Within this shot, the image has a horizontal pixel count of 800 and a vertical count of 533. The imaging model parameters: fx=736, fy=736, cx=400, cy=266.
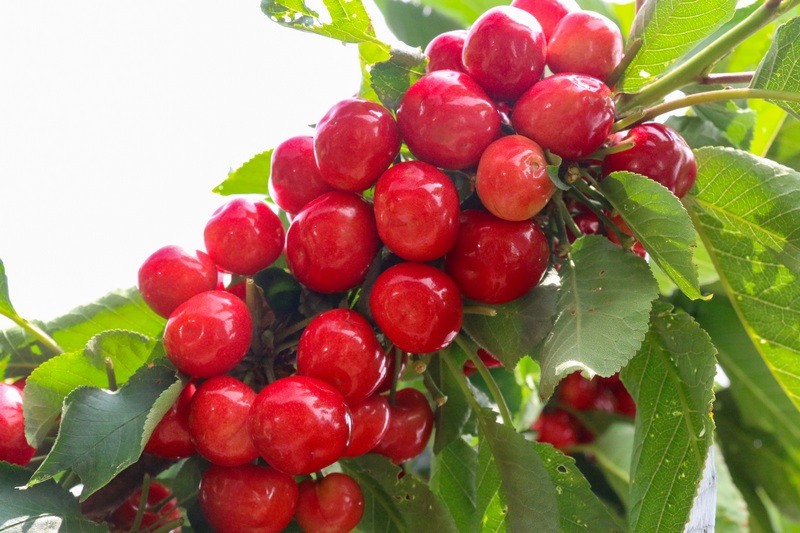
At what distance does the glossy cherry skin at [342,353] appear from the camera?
507 mm

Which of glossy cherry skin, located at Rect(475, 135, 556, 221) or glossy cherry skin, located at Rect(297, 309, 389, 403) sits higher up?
glossy cherry skin, located at Rect(475, 135, 556, 221)

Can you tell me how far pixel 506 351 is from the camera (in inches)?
21.7

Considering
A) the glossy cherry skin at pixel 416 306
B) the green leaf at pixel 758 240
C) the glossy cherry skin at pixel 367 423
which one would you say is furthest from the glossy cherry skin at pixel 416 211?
the green leaf at pixel 758 240

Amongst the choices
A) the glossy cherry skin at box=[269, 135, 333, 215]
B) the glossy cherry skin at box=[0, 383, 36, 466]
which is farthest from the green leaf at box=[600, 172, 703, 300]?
the glossy cherry skin at box=[0, 383, 36, 466]

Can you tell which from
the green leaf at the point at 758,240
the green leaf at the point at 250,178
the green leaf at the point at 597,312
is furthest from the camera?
the green leaf at the point at 250,178

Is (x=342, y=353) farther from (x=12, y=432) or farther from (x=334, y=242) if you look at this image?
(x=12, y=432)

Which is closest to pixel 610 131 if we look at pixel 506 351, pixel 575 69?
pixel 575 69

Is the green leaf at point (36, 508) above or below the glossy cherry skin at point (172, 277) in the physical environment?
below

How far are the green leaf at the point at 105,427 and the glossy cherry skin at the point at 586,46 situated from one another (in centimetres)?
37

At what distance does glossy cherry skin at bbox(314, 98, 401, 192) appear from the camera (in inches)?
20.6

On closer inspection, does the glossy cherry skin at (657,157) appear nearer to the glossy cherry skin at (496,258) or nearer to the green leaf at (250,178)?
the glossy cherry skin at (496,258)

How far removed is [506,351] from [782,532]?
3.55 feet

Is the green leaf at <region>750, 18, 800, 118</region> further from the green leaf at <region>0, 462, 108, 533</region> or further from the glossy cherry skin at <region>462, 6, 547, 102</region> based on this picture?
the green leaf at <region>0, 462, 108, 533</region>

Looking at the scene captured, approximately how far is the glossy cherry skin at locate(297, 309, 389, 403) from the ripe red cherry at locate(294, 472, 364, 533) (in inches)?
3.3
